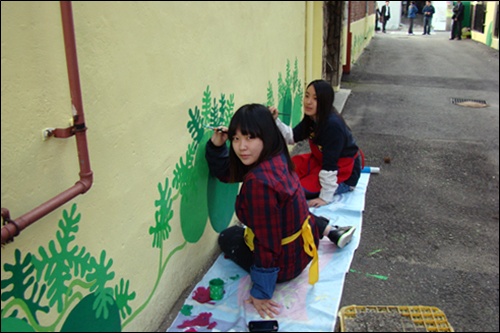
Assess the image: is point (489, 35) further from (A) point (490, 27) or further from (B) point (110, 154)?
(B) point (110, 154)

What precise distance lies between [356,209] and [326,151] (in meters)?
0.52

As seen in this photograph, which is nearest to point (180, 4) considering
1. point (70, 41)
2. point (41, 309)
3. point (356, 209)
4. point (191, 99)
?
point (191, 99)

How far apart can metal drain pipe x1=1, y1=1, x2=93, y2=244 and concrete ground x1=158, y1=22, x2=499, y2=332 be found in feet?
3.87

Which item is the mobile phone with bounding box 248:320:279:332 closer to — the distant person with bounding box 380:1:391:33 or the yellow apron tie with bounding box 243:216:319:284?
the yellow apron tie with bounding box 243:216:319:284

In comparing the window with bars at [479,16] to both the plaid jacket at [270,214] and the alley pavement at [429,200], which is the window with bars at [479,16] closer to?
the alley pavement at [429,200]

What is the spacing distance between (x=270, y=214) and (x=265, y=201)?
0.08m

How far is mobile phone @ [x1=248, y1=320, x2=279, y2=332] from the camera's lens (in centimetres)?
234

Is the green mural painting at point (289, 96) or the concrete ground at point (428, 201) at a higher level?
the green mural painting at point (289, 96)

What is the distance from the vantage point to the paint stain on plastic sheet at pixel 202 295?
2.60 meters

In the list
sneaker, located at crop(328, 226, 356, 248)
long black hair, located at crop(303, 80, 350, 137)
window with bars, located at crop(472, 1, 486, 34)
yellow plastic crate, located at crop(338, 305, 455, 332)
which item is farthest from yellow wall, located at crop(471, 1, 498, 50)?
yellow plastic crate, located at crop(338, 305, 455, 332)

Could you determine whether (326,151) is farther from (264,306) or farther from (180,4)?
(180,4)

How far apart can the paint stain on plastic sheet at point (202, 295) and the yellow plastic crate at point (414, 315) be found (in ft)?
2.47

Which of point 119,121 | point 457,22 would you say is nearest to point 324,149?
point 119,121

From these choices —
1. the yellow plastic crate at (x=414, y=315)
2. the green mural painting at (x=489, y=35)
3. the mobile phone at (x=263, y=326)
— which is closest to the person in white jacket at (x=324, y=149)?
the yellow plastic crate at (x=414, y=315)
